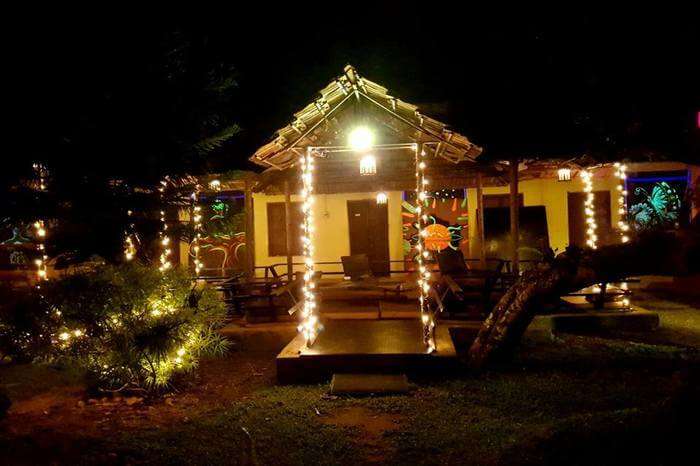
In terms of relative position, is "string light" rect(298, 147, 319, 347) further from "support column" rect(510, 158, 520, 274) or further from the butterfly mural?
the butterfly mural

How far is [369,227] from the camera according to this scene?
52.3 ft

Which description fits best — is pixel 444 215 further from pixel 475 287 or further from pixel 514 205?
pixel 475 287

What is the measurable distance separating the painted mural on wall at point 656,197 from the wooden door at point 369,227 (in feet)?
23.7

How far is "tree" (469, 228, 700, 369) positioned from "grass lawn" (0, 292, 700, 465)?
0.46 m

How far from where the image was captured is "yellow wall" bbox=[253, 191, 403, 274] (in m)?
15.9

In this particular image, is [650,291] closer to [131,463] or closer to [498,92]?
[498,92]

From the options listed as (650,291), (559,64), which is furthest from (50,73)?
(650,291)

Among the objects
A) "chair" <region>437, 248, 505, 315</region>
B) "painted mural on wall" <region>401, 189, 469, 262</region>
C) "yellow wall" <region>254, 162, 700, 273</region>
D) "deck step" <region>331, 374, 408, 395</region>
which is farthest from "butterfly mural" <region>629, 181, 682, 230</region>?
"deck step" <region>331, 374, 408, 395</region>

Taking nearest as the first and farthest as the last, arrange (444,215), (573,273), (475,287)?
(573,273), (475,287), (444,215)

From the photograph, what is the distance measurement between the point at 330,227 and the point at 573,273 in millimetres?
9789

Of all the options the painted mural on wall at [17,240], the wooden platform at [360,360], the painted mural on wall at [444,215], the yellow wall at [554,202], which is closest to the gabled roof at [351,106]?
the wooden platform at [360,360]

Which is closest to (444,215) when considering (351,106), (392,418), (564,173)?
(564,173)

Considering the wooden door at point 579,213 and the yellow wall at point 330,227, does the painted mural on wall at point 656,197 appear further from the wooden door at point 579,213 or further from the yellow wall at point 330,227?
the yellow wall at point 330,227

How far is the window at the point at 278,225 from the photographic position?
15.8 metres
